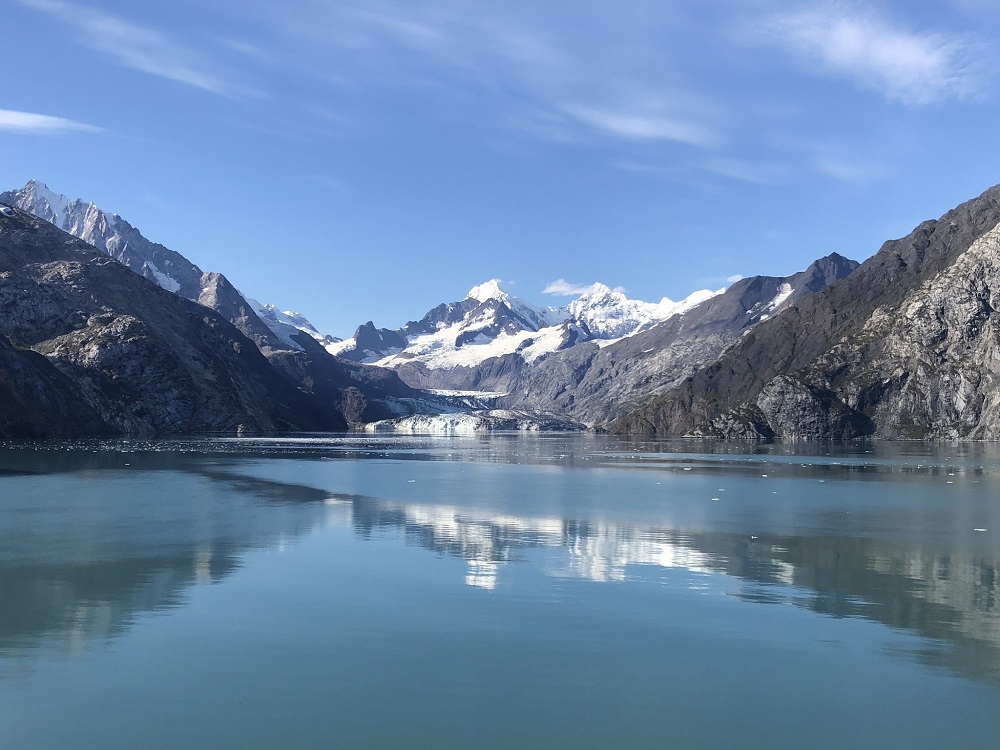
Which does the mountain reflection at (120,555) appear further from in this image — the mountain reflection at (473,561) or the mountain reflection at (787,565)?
the mountain reflection at (787,565)

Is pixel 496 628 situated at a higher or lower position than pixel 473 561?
lower

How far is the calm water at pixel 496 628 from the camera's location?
1050 inches

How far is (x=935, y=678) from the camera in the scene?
1223 inches

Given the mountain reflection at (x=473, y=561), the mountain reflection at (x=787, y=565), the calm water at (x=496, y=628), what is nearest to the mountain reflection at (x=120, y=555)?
the mountain reflection at (x=473, y=561)

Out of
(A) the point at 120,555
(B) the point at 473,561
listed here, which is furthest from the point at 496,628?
(A) the point at 120,555

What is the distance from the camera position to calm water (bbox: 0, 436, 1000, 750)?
26.7m

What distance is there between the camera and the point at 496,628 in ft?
122

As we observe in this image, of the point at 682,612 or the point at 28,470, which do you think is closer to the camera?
the point at 682,612

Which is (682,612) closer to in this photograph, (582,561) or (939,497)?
(582,561)

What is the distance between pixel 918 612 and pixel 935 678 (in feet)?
35.3

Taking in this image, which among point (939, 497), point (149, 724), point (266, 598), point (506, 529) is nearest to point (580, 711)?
point (149, 724)

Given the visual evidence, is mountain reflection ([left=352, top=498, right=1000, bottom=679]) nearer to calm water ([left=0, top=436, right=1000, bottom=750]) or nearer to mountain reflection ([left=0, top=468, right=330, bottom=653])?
calm water ([left=0, top=436, right=1000, bottom=750])

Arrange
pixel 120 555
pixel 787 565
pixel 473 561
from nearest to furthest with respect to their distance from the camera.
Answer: pixel 787 565 < pixel 473 561 < pixel 120 555

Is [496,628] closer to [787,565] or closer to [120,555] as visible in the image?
[787,565]
